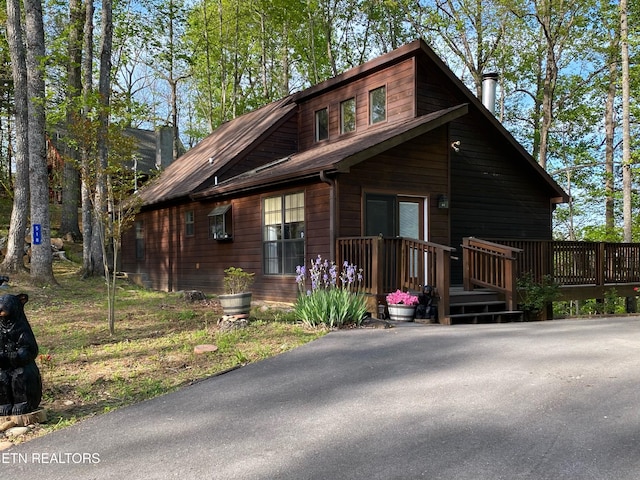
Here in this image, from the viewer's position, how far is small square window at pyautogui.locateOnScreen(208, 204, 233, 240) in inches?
508

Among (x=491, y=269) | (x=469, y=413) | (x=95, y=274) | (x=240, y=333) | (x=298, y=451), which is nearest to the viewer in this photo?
(x=298, y=451)

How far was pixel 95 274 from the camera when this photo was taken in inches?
627

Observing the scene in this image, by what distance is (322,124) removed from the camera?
47.0ft

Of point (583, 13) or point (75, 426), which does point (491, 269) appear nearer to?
point (75, 426)

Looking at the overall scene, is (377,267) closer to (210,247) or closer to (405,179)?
(405,179)

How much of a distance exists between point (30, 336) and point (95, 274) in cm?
1285

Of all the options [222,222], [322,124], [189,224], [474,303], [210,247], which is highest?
[322,124]

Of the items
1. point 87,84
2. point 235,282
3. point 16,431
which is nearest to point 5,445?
point 16,431

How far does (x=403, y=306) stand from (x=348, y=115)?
6.53 m

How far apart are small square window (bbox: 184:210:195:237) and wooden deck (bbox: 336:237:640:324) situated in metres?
6.36

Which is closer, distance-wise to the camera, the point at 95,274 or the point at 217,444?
the point at 217,444

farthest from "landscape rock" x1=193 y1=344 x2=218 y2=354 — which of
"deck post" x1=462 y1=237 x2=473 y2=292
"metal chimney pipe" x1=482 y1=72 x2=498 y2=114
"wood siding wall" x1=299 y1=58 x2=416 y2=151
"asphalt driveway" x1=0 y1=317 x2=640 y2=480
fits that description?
"metal chimney pipe" x1=482 y1=72 x2=498 y2=114

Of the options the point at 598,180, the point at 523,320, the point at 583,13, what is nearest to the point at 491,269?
the point at 523,320

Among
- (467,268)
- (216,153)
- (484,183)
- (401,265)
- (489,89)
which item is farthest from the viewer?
(216,153)
